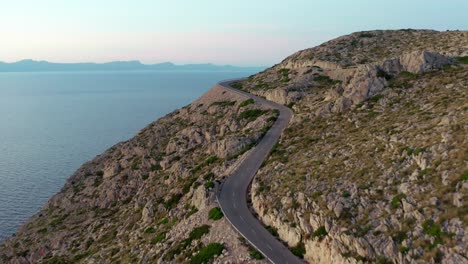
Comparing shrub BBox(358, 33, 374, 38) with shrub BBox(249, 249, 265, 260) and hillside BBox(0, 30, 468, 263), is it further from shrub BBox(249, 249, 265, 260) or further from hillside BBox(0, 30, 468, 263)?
shrub BBox(249, 249, 265, 260)

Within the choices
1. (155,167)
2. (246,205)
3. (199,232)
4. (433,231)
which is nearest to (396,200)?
(433,231)

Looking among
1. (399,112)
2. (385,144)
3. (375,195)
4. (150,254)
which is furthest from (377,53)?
(150,254)

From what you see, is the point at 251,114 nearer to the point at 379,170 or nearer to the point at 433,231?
the point at 379,170

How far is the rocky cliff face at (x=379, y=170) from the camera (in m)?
31.1

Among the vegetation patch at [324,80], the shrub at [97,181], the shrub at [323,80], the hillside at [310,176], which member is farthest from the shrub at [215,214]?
the shrub at [323,80]

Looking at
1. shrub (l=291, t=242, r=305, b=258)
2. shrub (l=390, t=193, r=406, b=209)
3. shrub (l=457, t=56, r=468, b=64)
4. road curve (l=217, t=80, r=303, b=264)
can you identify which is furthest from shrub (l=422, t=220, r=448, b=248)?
shrub (l=457, t=56, r=468, b=64)

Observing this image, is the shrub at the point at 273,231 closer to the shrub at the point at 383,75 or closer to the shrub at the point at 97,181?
the shrub at the point at 383,75

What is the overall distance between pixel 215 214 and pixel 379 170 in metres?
18.7

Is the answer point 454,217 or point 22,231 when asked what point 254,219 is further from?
point 22,231

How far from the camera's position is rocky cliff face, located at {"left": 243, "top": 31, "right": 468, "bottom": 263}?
31.1 metres

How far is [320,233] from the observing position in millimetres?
34750

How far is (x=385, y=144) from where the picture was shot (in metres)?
44.2

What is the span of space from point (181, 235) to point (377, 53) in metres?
74.0

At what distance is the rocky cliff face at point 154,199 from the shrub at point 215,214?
A: 346mm
